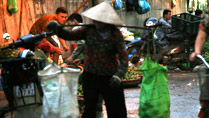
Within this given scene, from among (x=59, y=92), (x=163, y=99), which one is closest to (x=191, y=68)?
(x=163, y=99)

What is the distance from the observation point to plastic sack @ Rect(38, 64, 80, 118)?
13.1ft

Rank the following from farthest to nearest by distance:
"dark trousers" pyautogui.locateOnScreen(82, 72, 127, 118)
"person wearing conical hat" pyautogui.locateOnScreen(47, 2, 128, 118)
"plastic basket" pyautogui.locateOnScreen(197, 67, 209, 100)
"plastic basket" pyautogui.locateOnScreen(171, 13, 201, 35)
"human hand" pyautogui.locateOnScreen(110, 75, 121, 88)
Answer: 1. "plastic basket" pyautogui.locateOnScreen(171, 13, 201, 35)
2. "dark trousers" pyautogui.locateOnScreen(82, 72, 127, 118)
3. "person wearing conical hat" pyautogui.locateOnScreen(47, 2, 128, 118)
4. "human hand" pyautogui.locateOnScreen(110, 75, 121, 88)
5. "plastic basket" pyautogui.locateOnScreen(197, 67, 209, 100)

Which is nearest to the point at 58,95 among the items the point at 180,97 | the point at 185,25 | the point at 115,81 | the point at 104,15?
the point at 115,81

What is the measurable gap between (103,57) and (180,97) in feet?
12.8

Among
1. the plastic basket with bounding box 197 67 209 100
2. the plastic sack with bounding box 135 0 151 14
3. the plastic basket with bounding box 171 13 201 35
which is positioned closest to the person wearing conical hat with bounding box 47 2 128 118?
the plastic basket with bounding box 197 67 209 100

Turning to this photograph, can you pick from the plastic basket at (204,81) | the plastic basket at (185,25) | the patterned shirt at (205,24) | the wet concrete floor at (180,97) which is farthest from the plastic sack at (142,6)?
the plastic basket at (204,81)

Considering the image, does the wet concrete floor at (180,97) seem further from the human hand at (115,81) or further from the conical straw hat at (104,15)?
the conical straw hat at (104,15)

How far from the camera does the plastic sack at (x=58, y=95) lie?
3.98m

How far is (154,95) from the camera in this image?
14.2 ft

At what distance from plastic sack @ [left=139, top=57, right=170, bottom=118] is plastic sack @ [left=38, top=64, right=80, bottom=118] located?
0.95m

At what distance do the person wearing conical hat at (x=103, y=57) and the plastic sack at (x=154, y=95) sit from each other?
0.32 metres

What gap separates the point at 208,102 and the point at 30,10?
7.12m

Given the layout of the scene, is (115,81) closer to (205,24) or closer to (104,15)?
(104,15)

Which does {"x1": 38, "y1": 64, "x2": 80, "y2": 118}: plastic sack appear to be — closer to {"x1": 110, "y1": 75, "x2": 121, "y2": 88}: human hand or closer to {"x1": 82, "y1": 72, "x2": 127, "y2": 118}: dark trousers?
{"x1": 82, "y1": 72, "x2": 127, "y2": 118}: dark trousers
